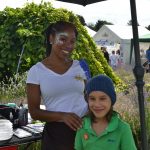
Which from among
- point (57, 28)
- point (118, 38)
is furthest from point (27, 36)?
point (118, 38)

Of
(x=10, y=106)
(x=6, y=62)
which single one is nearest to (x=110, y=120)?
(x=10, y=106)

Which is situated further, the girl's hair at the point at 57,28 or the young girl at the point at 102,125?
the girl's hair at the point at 57,28

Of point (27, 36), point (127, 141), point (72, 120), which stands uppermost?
point (27, 36)

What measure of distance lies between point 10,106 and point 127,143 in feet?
5.15

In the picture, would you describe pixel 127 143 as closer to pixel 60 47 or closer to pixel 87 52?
pixel 60 47

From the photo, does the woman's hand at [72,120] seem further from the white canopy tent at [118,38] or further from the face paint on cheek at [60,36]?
the white canopy tent at [118,38]

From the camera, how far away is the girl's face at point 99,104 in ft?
7.65

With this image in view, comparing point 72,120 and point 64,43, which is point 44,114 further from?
point 64,43

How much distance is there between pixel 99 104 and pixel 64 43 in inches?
17.3

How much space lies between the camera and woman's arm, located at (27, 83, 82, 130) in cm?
240

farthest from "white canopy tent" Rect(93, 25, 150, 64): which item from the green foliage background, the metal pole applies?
the metal pole

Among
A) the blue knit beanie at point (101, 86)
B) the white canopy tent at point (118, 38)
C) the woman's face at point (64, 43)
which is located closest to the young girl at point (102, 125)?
the blue knit beanie at point (101, 86)

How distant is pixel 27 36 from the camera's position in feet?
27.5

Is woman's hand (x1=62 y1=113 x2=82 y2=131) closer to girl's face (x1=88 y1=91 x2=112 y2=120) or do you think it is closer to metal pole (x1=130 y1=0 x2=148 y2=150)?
girl's face (x1=88 y1=91 x2=112 y2=120)
